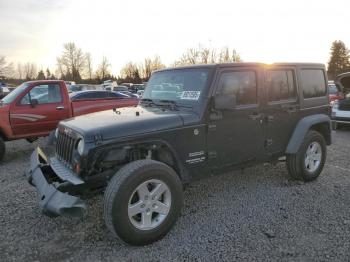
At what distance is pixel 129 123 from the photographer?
3.73 meters

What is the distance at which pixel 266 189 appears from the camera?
5262 mm

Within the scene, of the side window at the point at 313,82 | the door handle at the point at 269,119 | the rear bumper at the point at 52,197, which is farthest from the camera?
the side window at the point at 313,82

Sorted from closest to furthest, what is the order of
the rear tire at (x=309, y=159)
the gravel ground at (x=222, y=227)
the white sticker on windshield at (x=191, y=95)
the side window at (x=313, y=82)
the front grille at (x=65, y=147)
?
1. the gravel ground at (x=222, y=227)
2. the front grille at (x=65, y=147)
3. the white sticker on windshield at (x=191, y=95)
4. the rear tire at (x=309, y=159)
5. the side window at (x=313, y=82)

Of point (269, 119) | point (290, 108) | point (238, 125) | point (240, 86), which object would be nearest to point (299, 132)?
point (290, 108)

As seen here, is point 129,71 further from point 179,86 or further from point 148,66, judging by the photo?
point 179,86

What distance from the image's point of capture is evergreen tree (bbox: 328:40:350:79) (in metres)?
71.2

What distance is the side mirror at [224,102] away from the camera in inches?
156

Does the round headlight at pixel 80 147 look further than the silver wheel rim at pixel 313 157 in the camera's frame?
No

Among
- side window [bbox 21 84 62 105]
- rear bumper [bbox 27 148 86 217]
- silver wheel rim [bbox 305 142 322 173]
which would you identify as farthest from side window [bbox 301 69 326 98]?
side window [bbox 21 84 62 105]

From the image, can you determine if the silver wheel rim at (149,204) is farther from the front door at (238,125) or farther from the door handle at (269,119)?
the door handle at (269,119)

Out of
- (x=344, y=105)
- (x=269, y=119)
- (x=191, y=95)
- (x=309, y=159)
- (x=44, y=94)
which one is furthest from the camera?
(x=344, y=105)

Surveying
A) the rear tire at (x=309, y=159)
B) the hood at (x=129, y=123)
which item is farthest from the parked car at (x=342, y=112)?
the hood at (x=129, y=123)

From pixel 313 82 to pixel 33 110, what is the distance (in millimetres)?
6049

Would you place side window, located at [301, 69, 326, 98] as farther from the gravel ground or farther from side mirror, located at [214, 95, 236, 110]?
side mirror, located at [214, 95, 236, 110]
